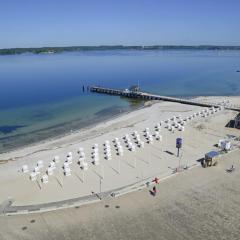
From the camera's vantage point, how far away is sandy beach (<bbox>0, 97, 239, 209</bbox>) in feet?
64.4

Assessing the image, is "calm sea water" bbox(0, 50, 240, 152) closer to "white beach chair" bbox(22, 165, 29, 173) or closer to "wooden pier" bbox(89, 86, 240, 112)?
"wooden pier" bbox(89, 86, 240, 112)

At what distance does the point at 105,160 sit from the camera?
2439 cm

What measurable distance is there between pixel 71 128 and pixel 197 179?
2155cm

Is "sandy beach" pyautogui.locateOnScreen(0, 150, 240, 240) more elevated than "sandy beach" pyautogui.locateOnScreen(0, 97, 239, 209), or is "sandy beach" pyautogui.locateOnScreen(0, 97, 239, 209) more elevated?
"sandy beach" pyautogui.locateOnScreen(0, 150, 240, 240)

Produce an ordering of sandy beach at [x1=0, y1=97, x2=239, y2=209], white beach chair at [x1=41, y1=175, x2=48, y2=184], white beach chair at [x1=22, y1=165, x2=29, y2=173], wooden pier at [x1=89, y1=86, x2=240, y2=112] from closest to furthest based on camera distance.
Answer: sandy beach at [x1=0, y1=97, x2=239, y2=209] → white beach chair at [x1=41, y1=175, x2=48, y2=184] → white beach chair at [x1=22, y1=165, x2=29, y2=173] → wooden pier at [x1=89, y1=86, x2=240, y2=112]

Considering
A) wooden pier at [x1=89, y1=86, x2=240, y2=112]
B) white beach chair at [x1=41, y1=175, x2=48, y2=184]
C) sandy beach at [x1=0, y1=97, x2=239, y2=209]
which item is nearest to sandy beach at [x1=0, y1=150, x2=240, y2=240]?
sandy beach at [x1=0, y1=97, x2=239, y2=209]

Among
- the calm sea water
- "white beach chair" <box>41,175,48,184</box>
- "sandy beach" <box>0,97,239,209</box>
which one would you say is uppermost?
"white beach chair" <box>41,175,48,184</box>

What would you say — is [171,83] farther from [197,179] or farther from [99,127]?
[197,179]

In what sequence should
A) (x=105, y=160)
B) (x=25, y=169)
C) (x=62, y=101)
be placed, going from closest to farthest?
1. (x=25, y=169)
2. (x=105, y=160)
3. (x=62, y=101)

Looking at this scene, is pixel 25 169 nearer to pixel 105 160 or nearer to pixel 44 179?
pixel 44 179

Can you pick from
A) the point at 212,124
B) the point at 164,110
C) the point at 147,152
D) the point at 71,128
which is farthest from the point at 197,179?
the point at 164,110

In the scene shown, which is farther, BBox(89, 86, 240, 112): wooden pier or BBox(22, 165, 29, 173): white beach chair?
BBox(89, 86, 240, 112): wooden pier

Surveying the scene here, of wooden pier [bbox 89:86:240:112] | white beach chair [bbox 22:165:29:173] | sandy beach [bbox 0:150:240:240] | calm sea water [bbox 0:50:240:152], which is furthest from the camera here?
wooden pier [bbox 89:86:240:112]

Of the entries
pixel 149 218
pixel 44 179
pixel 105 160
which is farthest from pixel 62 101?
pixel 149 218
